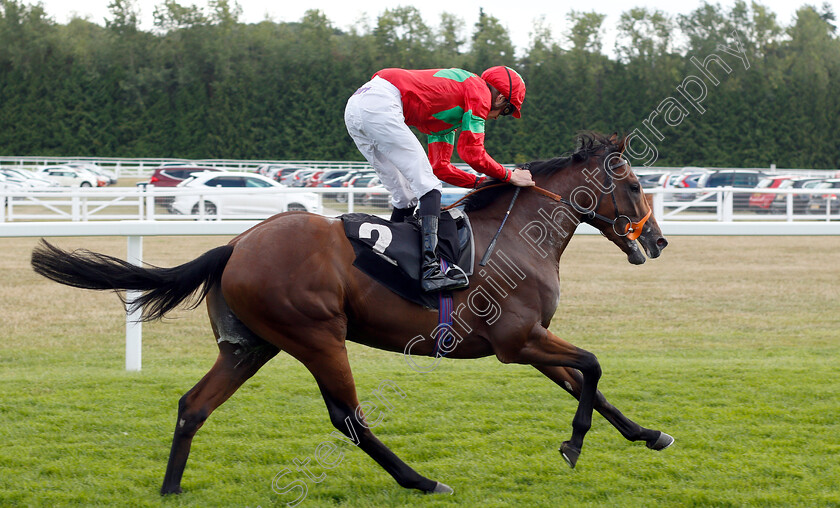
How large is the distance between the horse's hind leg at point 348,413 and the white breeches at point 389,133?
79 cm

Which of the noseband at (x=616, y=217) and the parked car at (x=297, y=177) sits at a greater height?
the noseband at (x=616, y=217)

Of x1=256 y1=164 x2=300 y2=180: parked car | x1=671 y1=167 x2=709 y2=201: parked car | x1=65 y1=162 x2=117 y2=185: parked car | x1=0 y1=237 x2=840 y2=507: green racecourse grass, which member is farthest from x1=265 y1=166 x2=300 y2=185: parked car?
x1=0 y1=237 x2=840 y2=507: green racecourse grass

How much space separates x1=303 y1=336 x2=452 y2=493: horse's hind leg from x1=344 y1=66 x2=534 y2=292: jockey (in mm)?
491

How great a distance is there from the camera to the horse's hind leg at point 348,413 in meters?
3.55

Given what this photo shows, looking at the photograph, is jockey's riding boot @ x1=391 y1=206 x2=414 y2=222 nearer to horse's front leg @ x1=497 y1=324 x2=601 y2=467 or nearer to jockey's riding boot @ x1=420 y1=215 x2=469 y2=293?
jockey's riding boot @ x1=420 y1=215 x2=469 y2=293

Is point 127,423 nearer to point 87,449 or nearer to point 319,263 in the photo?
point 87,449

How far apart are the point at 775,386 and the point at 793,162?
38156 millimetres

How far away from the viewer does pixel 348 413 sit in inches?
141

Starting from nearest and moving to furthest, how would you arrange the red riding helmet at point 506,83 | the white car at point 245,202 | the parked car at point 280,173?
the red riding helmet at point 506,83 → the white car at point 245,202 → the parked car at point 280,173

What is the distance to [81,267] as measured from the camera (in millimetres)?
3615

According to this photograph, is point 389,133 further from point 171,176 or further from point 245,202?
point 171,176

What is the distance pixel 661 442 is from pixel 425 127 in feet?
5.91

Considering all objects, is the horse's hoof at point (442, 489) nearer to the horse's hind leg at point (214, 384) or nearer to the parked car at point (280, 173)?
the horse's hind leg at point (214, 384)

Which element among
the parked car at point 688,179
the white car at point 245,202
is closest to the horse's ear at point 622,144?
the white car at point 245,202
